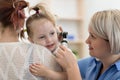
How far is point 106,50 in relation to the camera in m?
1.57

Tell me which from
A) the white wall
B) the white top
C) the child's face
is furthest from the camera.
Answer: the white wall

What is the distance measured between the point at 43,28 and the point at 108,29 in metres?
0.40

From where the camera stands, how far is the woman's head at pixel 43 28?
5.32 ft

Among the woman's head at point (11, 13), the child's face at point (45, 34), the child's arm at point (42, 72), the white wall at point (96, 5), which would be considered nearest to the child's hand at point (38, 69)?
the child's arm at point (42, 72)

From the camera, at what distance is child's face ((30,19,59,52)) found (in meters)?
1.62

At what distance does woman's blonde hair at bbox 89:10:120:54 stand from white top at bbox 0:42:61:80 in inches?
16.5

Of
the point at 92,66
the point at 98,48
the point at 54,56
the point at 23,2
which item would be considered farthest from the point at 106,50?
the point at 23,2

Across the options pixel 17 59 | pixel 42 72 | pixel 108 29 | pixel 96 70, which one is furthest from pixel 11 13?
pixel 96 70

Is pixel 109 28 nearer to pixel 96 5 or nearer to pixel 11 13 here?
pixel 11 13

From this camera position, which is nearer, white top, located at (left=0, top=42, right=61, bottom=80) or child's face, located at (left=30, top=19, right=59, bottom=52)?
white top, located at (left=0, top=42, right=61, bottom=80)

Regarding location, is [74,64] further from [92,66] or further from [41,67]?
[92,66]

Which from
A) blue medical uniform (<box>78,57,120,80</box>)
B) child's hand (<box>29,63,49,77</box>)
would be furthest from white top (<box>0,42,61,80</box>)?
blue medical uniform (<box>78,57,120,80</box>)

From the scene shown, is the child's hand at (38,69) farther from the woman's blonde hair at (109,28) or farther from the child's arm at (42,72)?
the woman's blonde hair at (109,28)

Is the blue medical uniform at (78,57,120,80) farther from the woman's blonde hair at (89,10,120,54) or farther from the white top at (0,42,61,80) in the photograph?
the white top at (0,42,61,80)
